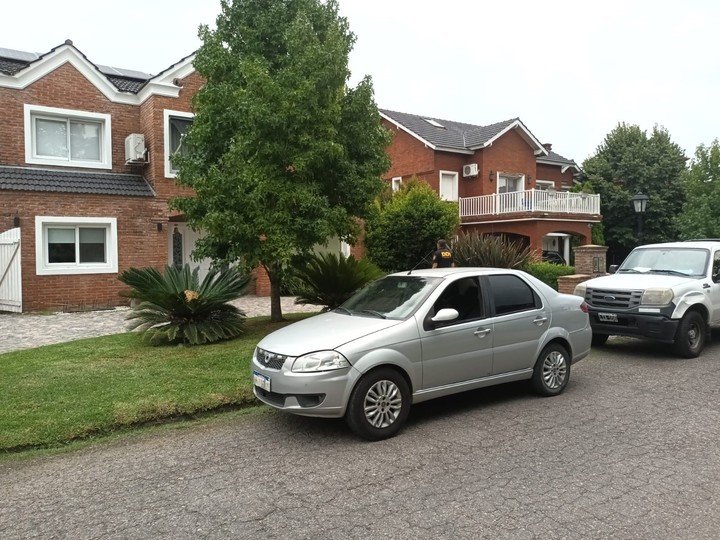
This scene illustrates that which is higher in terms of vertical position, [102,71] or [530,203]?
[102,71]

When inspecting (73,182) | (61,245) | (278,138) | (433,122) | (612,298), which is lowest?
(612,298)

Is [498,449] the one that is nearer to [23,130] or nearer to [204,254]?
[204,254]

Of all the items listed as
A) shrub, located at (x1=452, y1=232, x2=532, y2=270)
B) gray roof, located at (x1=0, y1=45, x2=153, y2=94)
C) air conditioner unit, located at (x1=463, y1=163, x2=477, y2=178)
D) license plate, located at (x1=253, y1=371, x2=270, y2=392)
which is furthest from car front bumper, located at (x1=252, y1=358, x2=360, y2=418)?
air conditioner unit, located at (x1=463, y1=163, x2=477, y2=178)

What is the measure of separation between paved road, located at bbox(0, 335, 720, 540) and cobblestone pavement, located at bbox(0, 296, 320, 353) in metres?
6.08

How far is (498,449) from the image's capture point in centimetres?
497

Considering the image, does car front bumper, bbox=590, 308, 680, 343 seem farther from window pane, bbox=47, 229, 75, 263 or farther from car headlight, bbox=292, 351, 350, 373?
window pane, bbox=47, 229, 75, 263

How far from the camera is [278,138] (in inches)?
353

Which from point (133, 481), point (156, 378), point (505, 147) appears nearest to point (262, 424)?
point (133, 481)

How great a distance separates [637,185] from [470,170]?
1210 centimetres

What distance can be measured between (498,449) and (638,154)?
112ft

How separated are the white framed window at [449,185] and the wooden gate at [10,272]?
1919cm

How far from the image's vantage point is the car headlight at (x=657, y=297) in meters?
8.76

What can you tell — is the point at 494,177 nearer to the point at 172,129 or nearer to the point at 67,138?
the point at 172,129

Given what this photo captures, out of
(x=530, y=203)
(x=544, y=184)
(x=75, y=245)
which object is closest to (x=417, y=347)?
(x=75, y=245)
